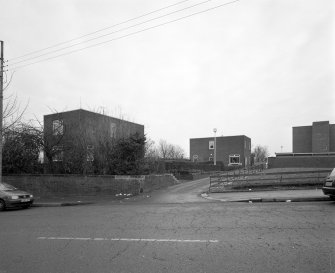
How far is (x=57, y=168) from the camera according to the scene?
23047 millimetres

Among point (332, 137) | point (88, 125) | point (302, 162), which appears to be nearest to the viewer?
point (88, 125)

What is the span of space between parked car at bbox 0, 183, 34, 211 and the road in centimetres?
532

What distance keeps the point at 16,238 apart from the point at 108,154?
14.2 m

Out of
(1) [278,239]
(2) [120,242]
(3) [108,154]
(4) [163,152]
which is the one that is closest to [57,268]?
(2) [120,242]

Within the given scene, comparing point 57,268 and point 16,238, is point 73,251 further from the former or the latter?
point 16,238

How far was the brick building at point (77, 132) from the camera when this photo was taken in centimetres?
2334

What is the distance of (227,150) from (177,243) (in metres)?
56.2

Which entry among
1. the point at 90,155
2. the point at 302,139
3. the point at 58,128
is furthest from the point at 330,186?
the point at 302,139

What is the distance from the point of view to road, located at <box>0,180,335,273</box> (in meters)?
5.70

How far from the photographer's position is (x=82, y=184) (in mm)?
20797

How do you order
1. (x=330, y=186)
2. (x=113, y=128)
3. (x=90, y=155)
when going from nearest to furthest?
1. (x=330, y=186)
2. (x=90, y=155)
3. (x=113, y=128)

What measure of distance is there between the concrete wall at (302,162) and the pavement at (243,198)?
2889 cm

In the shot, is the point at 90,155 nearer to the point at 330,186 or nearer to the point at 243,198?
the point at 243,198

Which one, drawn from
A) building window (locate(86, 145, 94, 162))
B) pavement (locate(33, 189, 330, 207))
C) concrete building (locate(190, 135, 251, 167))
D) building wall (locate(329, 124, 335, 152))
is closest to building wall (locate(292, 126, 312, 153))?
building wall (locate(329, 124, 335, 152))
